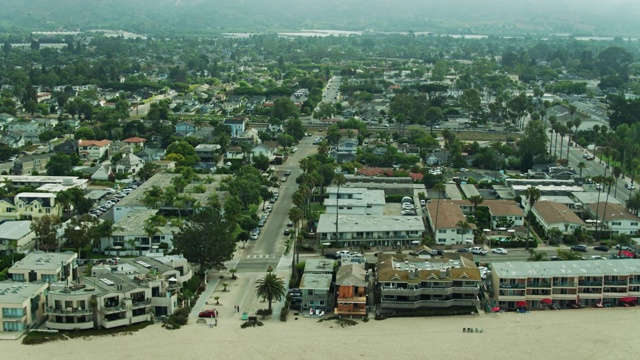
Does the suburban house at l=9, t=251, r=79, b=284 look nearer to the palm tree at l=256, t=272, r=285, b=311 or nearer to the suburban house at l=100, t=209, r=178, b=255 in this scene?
the suburban house at l=100, t=209, r=178, b=255

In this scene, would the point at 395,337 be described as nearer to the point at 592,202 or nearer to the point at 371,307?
the point at 371,307

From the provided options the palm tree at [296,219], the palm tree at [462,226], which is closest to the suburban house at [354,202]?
the palm tree at [296,219]

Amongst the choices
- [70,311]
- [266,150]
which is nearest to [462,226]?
[70,311]

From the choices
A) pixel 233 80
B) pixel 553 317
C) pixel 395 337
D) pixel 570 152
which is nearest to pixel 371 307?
pixel 395 337

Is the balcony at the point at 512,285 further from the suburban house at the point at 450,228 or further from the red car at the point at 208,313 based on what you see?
the red car at the point at 208,313

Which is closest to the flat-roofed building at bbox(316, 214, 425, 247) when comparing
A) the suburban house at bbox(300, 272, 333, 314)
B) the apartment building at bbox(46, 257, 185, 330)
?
the suburban house at bbox(300, 272, 333, 314)

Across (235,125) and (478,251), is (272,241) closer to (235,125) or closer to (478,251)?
(478,251)
